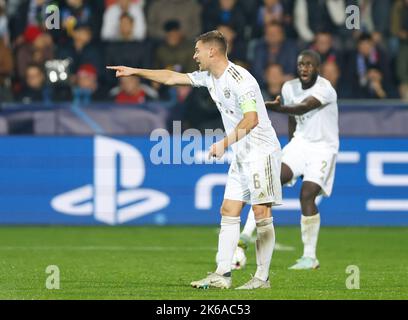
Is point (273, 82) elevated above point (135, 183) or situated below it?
above

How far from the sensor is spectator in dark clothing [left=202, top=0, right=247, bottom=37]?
66.8 ft

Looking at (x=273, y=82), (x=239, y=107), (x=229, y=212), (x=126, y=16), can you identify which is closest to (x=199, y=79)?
(x=239, y=107)

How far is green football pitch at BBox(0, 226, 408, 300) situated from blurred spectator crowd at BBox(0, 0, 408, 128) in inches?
93.6

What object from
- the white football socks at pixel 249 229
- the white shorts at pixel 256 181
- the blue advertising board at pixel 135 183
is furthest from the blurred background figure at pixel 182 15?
the white shorts at pixel 256 181

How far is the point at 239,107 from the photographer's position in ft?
35.1

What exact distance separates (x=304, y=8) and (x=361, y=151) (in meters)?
3.54

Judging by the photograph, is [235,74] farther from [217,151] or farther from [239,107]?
[217,151]

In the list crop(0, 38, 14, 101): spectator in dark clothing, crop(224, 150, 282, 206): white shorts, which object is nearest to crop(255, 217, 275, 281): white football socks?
crop(224, 150, 282, 206): white shorts

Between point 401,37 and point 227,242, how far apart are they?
10692 millimetres

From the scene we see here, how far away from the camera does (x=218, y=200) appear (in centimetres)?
1806

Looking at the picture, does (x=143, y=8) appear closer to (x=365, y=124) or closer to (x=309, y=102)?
(x=365, y=124)

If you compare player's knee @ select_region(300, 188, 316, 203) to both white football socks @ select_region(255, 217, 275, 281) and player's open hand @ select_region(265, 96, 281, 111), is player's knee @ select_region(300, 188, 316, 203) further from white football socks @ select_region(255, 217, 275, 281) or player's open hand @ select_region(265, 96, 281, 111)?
white football socks @ select_region(255, 217, 275, 281)

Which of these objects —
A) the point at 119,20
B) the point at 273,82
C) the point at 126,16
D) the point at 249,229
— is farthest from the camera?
the point at 119,20

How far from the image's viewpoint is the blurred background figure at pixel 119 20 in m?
20.4
